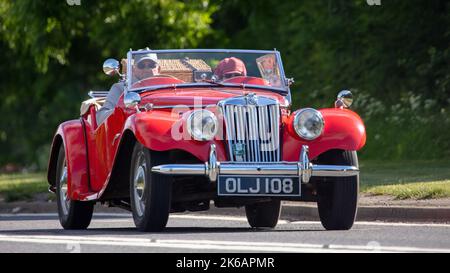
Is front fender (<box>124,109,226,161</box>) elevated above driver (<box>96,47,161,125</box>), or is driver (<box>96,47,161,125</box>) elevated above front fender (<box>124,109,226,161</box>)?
driver (<box>96,47,161,125</box>)

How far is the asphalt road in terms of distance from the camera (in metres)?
10.9

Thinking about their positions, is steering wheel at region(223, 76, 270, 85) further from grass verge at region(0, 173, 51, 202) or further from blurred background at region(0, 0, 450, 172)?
blurred background at region(0, 0, 450, 172)

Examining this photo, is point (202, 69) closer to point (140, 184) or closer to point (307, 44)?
point (140, 184)

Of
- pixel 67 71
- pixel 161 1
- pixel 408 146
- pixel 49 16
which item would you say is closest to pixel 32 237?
pixel 408 146

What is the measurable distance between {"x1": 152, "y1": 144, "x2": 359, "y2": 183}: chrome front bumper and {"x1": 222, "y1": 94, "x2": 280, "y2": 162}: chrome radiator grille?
0.30 metres

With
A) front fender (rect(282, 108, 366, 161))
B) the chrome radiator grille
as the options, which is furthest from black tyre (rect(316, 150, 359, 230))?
the chrome radiator grille

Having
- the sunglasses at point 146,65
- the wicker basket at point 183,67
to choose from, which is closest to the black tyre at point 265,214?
the wicker basket at point 183,67

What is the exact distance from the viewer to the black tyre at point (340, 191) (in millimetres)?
12703

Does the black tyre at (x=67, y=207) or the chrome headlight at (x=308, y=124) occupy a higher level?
the chrome headlight at (x=308, y=124)

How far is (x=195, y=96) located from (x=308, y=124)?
1212 millimetres

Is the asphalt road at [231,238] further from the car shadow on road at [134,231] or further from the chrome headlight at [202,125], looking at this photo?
the chrome headlight at [202,125]

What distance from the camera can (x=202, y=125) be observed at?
12406mm

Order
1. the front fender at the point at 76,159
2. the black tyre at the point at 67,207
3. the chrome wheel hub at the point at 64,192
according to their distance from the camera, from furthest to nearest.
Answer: the chrome wheel hub at the point at 64,192
the black tyre at the point at 67,207
the front fender at the point at 76,159

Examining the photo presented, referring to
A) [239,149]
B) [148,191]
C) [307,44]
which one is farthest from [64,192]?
[307,44]
